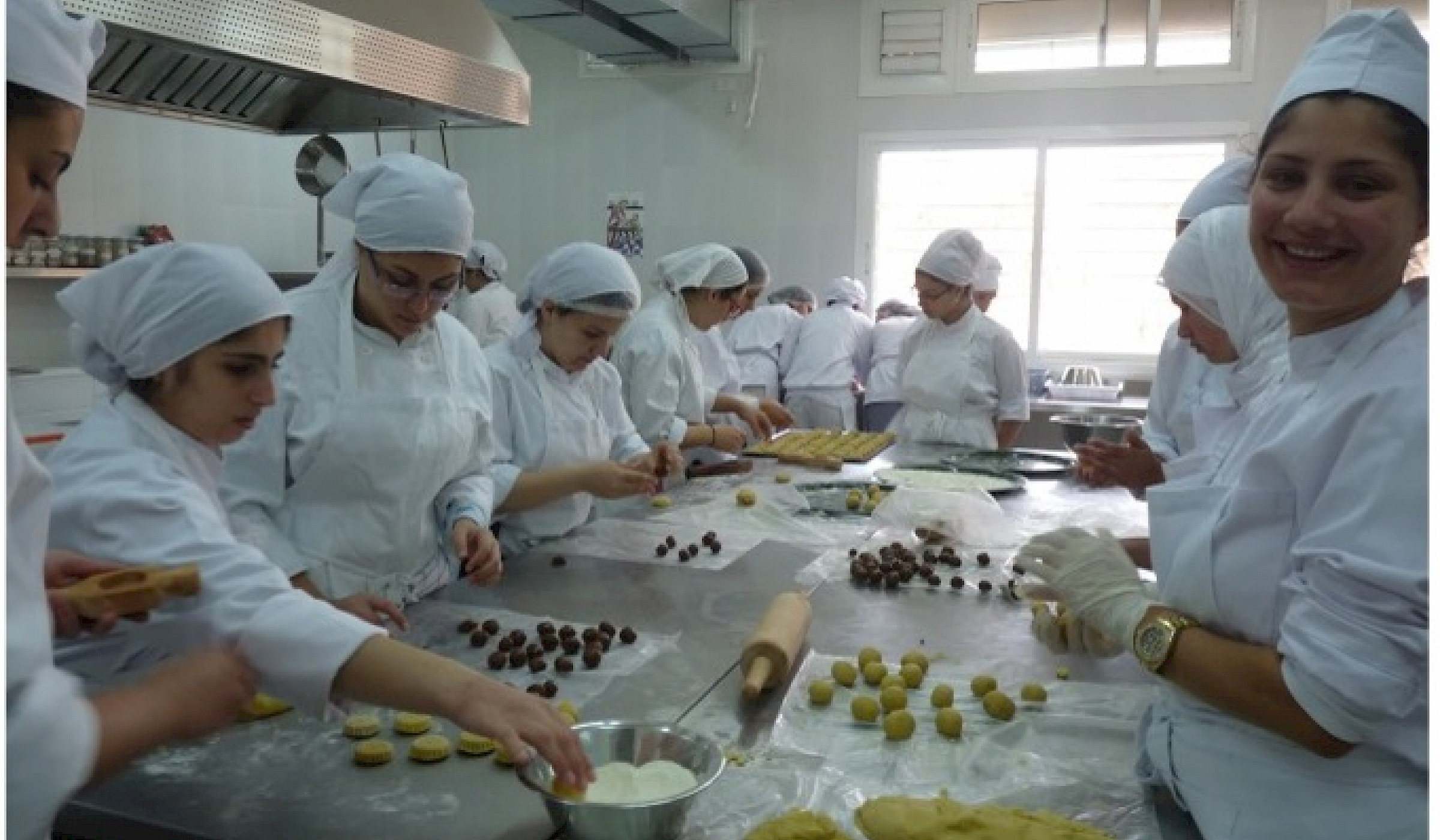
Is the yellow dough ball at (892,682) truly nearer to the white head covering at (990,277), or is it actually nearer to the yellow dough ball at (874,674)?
the yellow dough ball at (874,674)

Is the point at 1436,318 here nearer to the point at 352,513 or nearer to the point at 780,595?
the point at 780,595

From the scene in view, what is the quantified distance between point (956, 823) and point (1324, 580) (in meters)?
0.49

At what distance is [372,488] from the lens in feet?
7.36

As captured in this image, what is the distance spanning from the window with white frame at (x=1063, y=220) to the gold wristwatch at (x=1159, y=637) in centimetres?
589

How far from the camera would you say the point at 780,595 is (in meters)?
2.21

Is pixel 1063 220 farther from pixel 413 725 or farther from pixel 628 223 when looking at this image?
pixel 413 725

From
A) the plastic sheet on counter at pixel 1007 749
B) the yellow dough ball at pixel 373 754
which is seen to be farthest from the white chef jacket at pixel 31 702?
the plastic sheet on counter at pixel 1007 749

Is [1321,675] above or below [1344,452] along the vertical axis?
below

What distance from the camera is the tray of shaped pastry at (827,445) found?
14.0 feet

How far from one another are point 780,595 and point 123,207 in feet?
15.7

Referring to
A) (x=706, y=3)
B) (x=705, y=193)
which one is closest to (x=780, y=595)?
(x=706, y=3)

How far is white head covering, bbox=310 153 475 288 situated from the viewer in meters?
2.18

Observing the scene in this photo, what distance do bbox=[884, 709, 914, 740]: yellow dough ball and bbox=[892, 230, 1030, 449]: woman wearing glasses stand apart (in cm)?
321

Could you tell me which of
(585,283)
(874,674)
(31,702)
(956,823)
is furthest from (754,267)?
(31,702)
